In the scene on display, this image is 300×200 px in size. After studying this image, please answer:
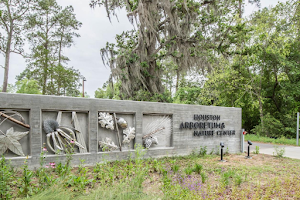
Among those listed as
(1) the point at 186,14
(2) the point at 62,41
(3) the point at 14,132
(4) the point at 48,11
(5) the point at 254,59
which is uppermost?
(4) the point at 48,11

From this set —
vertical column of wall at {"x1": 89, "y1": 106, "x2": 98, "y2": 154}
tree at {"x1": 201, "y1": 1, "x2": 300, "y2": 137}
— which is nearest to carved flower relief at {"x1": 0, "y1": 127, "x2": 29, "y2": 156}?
vertical column of wall at {"x1": 89, "y1": 106, "x2": 98, "y2": 154}

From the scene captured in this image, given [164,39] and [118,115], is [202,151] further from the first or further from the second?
[164,39]

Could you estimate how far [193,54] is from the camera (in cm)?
1019

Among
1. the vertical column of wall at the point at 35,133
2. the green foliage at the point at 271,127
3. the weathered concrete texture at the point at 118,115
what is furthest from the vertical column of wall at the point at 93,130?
the green foliage at the point at 271,127

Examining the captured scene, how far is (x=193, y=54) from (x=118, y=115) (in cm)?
552

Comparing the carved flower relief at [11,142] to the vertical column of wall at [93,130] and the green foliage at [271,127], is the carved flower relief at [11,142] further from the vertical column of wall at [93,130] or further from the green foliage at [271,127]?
the green foliage at [271,127]

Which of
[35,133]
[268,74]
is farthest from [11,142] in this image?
[268,74]

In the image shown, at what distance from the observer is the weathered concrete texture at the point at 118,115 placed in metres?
4.86

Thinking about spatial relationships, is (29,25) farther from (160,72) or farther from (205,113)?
(205,113)

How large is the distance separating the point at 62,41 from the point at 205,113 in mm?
16424

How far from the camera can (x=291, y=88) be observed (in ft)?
50.3

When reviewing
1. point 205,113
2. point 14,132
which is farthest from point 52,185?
point 205,113

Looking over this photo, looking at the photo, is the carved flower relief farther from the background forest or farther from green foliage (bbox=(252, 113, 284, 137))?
green foliage (bbox=(252, 113, 284, 137))

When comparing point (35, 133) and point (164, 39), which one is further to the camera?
point (164, 39)
